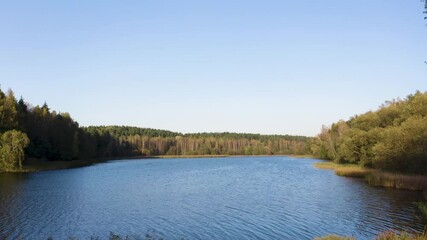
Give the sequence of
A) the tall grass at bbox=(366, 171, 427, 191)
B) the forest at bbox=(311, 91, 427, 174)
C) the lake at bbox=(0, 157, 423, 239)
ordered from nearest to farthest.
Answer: the lake at bbox=(0, 157, 423, 239) → the tall grass at bbox=(366, 171, 427, 191) → the forest at bbox=(311, 91, 427, 174)

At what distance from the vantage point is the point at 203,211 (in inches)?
1441

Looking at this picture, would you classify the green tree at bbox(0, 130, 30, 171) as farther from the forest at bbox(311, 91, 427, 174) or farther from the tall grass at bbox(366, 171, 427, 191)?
the forest at bbox(311, 91, 427, 174)

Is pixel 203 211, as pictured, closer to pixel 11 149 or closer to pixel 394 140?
pixel 394 140

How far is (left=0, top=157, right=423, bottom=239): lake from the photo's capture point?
28.7 m

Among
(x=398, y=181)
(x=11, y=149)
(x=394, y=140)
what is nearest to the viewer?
(x=398, y=181)

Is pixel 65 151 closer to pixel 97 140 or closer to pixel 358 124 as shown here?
pixel 97 140

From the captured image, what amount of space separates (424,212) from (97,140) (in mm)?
144139

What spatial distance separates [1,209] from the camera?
36.0 m

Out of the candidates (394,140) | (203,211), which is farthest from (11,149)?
(394,140)

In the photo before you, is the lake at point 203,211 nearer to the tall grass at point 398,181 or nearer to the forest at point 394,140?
the tall grass at point 398,181

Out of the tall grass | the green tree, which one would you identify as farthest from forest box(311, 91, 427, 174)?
the green tree

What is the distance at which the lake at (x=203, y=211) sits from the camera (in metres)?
28.7

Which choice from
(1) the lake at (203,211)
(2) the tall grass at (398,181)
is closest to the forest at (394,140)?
(2) the tall grass at (398,181)

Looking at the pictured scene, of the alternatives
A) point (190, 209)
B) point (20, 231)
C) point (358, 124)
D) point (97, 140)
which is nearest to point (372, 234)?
point (190, 209)
